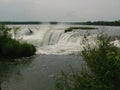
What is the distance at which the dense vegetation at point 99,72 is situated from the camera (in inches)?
245

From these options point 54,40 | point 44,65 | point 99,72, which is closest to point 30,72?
point 44,65

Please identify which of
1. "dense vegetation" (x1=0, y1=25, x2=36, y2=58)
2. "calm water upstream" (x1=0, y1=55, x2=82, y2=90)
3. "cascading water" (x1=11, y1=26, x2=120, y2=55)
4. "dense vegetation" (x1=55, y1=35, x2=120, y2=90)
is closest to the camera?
"dense vegetation" (x1=55, y1=35, x2=120, y2=90)

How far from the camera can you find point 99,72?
6512 millimetres

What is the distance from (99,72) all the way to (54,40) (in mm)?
31884

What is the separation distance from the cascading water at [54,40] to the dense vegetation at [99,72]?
2175cm

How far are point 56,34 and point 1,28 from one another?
1210 cm

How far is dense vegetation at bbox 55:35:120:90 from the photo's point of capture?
6223mm

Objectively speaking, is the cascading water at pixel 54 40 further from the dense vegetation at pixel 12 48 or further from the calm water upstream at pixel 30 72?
the calm water upstream at pixel 30 72

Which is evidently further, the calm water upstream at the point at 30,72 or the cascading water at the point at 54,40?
the cascading water at the point at 54,40

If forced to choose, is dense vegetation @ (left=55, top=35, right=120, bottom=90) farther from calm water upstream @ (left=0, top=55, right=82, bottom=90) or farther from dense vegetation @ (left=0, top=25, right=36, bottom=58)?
dense vegetation @ (left=0, top=25, right=36, bottom=58)

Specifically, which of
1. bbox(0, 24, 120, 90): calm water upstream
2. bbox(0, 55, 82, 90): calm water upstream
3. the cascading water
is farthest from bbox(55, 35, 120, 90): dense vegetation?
the cascading water

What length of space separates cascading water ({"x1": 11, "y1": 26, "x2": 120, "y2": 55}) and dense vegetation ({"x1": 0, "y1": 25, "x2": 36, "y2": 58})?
248 cm

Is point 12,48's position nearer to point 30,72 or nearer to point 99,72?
point 30,72

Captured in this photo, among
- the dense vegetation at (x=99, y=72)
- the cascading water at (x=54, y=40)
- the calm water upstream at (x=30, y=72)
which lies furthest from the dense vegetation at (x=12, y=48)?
the dense vegetation at (x=99, y=72)
